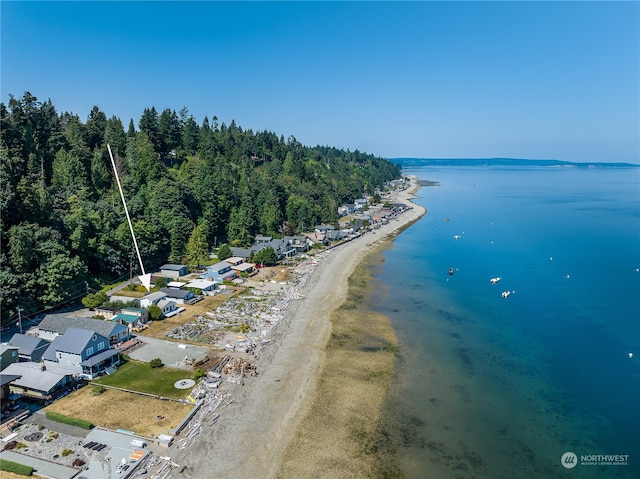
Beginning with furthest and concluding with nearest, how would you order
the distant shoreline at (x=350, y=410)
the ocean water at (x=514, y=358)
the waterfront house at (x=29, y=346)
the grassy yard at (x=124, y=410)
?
the waterfront house at (x=29, y=346)
the grassy yard at (x=124, y=410)
the ocean water at (x=514, y=358)
the distant shoreline at (x=350, y=410)

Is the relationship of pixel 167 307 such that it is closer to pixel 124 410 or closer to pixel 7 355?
pixel 7 355

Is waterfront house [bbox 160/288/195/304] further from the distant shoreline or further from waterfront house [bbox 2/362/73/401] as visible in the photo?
waterfront house [bbox 2/362/73/401]

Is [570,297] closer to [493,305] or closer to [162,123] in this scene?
[493,305]

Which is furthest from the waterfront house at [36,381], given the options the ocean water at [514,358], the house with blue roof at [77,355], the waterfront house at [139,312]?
Result: the ocean water at [514,358]

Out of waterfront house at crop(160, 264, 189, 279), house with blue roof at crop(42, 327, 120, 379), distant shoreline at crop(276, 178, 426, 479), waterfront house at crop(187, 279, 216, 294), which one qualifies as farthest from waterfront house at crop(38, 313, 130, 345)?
waterfront house at crop(160, 264, 189, 279)

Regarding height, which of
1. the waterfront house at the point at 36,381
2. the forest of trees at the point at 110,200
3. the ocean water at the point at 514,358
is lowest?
the ocean water at the point at 514,358

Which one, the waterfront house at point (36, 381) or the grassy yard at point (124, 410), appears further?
the waterfront house at point (36, 381)

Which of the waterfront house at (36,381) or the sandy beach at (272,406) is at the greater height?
the waterfront house at (36,381)

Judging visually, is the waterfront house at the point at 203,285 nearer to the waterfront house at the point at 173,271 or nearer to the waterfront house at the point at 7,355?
the waterfront house at the point at 173,271
